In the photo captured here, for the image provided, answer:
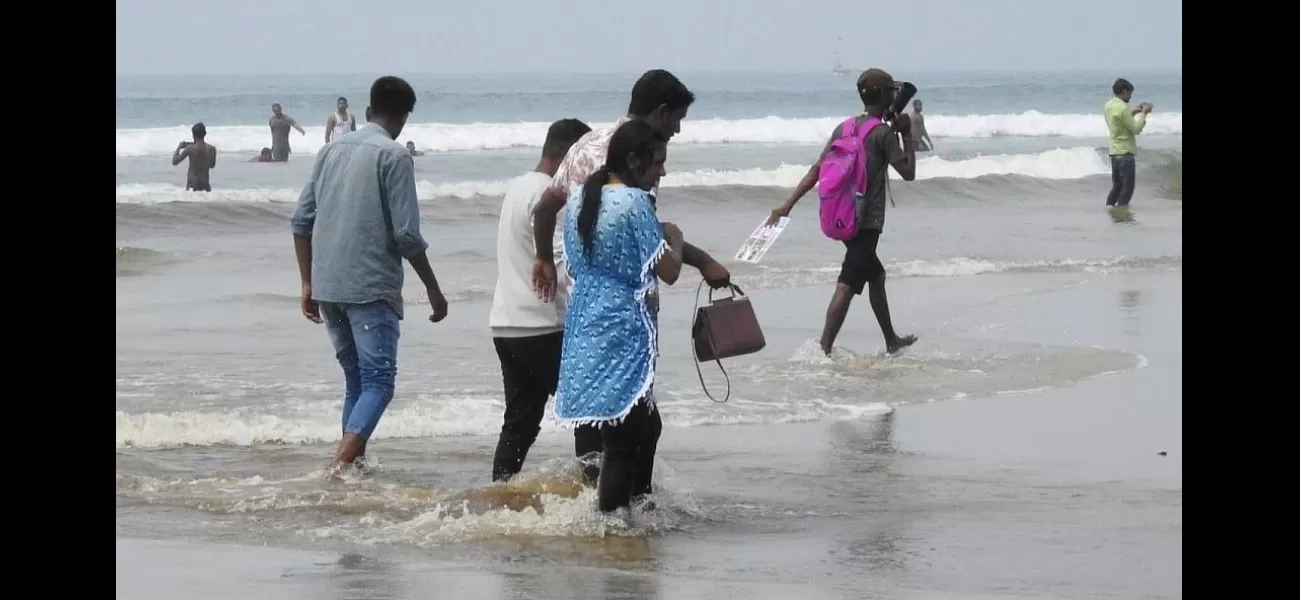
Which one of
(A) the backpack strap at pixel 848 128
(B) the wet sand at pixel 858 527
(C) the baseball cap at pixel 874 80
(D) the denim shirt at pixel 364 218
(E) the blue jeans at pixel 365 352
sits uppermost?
(C) the baseball cap at pixel 874 80

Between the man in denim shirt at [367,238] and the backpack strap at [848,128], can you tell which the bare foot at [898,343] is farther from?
the man in denim shirt at [367,238]

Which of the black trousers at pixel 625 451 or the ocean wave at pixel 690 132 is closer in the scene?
the black trousers at pixel 625 451

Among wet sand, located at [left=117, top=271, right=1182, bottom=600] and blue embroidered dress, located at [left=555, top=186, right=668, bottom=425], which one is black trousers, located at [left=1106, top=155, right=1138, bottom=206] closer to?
wet sand, located at [left=117, top=271, right=1182, bottom=600]

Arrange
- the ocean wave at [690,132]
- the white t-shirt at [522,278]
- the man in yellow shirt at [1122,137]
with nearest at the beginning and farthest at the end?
the white t-shirt at [522,278]
the man in yellow shirt at [1122,137]
the ocean wave at [690,132]

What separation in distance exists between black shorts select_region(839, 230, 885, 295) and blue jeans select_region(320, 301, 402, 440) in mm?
4010

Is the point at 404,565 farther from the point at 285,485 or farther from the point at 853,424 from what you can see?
the point at 853,424

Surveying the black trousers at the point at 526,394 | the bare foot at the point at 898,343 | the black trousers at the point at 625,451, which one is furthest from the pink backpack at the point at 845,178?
the black trousers at the point at 625,451

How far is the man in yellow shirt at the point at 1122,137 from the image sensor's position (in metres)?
21.5

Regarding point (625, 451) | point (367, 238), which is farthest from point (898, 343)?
point (625, 451)

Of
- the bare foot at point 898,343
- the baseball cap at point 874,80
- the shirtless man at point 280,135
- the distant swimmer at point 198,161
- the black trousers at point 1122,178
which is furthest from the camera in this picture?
the shirtless man at point 280,135

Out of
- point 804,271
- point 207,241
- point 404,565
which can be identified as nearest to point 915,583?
point 404,565

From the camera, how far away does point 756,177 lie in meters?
32.1

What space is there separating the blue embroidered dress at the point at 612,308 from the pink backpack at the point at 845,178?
4.44 m
